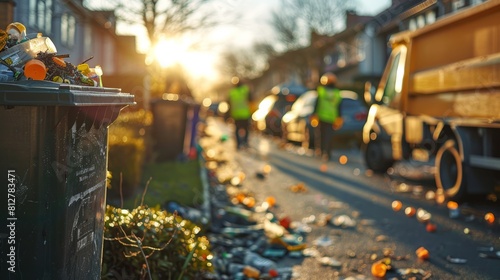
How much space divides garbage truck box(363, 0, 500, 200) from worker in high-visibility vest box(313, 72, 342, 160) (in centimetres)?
276

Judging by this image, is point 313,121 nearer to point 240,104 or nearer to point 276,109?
point 240,104

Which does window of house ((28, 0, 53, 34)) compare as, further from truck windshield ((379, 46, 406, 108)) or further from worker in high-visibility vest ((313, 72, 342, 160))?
worker in high-visibility vest ((313, 72, 342, 160))

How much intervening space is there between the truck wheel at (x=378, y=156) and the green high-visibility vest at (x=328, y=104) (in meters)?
1.88

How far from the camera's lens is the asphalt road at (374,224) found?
17.1 ft

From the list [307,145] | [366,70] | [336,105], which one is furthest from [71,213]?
[366,70]

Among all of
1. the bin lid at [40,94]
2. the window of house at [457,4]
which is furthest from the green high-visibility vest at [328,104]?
the bin lid at [40,94]

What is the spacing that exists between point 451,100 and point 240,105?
9311mm

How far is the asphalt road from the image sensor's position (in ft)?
17.1

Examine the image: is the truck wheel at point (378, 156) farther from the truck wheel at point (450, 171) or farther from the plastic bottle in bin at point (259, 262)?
the plastic bottle in bin at point (259, 262)

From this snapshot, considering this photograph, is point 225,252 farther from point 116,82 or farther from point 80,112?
point 116,82

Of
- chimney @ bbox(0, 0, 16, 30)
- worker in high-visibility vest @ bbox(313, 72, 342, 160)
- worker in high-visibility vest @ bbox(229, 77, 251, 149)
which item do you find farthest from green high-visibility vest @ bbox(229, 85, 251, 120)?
chimney @ bbox(0, 0, 16, 30)

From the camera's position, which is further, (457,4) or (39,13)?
(457,4)

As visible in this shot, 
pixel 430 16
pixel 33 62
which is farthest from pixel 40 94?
pixel 430 16

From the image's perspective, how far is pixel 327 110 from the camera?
1407 centimetres
